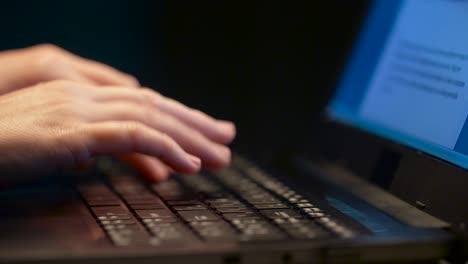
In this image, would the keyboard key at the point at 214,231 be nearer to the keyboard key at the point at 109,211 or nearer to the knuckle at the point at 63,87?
the keyboard key at the point at 109,211

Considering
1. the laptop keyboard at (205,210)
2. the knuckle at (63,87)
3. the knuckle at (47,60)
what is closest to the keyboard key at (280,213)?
the laptop keyboard at (205,210)

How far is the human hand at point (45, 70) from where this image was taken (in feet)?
2.76

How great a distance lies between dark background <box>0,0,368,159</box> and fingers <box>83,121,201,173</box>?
33cm

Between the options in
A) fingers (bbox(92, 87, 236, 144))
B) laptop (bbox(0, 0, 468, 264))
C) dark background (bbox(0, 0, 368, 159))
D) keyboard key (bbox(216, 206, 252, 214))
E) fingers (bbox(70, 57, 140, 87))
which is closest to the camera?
laptop (bbox(0, 0, 468, 264))

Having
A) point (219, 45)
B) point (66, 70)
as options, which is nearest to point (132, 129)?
point (66, 70)

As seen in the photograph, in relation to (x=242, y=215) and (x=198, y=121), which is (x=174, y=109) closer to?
(x=198, y=121)

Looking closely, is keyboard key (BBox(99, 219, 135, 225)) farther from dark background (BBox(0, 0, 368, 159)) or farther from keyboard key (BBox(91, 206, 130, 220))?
dark background (BBox(0, 0, 368, 159))

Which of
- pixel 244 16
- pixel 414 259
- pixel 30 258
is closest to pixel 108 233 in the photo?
pixel 30 258

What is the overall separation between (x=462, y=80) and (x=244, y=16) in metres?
0.53

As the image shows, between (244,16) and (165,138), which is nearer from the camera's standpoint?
(165,138)

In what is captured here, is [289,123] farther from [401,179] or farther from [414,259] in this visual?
[414,259]

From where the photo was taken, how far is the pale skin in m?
0.66

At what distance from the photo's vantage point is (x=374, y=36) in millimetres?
887

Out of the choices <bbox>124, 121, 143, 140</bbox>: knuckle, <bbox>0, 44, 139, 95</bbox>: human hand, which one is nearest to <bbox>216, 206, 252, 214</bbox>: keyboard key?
<bbox>124, 121, 143, 140</bbox>: knuckle
